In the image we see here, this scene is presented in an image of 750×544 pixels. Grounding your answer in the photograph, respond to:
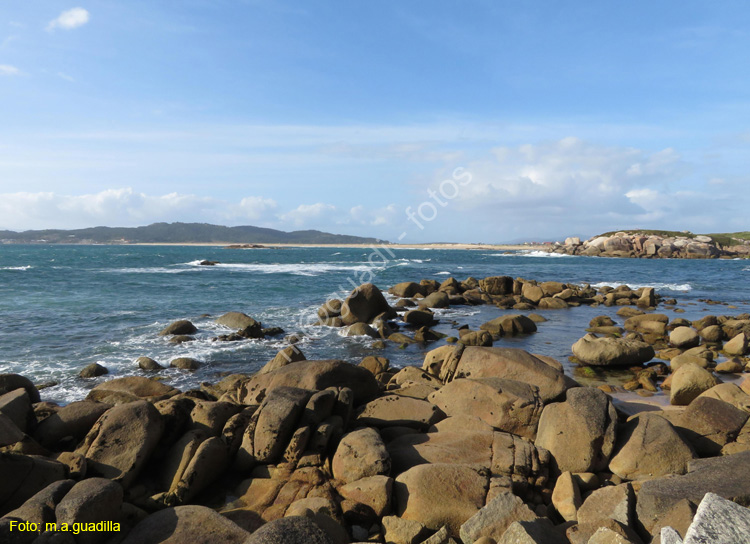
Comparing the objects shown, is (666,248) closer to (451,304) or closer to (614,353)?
(451,304)

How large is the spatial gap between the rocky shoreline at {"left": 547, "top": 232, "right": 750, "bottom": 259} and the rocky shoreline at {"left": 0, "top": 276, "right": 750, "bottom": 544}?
367ft

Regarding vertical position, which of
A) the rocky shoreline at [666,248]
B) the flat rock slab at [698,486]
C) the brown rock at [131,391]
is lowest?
the brown rock at [131,391]

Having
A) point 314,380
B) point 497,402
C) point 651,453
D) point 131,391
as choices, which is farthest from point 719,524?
point 131,391

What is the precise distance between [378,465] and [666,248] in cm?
12008

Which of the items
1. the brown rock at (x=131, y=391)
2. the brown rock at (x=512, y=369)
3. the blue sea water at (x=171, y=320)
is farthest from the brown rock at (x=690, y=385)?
the brown rock at (x=131, y=391)

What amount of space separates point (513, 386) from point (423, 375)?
116 inches

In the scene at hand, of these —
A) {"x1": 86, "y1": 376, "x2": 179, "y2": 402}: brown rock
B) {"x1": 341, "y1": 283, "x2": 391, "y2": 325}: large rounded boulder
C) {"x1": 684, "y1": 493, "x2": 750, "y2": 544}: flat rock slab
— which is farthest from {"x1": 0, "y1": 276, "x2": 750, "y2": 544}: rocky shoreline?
{"x1": 341, "y1": 283, "x2": 391, "y2": 325}: large rounded boulder

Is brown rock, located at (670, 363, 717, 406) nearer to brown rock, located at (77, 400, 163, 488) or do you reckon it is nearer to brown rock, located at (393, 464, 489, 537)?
brown rock, located at (393, 464, 489, 537)

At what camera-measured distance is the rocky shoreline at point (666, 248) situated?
10431 centimetres

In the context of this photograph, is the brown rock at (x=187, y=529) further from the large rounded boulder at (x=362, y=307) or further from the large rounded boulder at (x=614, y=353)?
the large rounded boulder at (x=362, y=307)

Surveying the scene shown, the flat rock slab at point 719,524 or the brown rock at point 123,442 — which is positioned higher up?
the flat rock slab at point 719,524

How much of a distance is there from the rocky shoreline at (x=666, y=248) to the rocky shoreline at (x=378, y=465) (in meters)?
112

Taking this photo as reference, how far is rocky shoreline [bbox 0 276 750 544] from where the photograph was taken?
500 centimetres

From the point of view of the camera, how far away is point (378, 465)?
644 cm
